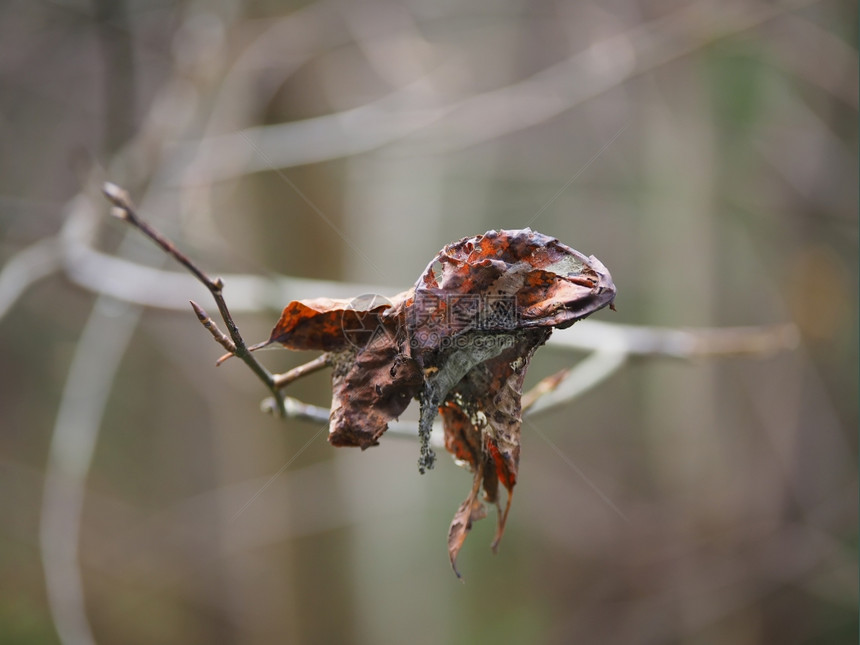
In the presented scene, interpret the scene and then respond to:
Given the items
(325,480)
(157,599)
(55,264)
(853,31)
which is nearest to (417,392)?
(55,264)

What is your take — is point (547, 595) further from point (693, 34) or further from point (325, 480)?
point (693, 34)

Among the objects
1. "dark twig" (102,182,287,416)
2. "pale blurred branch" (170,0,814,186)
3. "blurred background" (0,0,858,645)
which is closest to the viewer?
"dark twig" (102,182,287,416)

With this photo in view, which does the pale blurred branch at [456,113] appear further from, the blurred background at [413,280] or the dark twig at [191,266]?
the dark twig at [191,266]

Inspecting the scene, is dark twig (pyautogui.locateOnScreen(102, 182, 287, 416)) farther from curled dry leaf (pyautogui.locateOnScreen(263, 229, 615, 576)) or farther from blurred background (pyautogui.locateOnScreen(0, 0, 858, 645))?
blurred background (pyautogui.locateOnScreen(0, 0, 858, 645))

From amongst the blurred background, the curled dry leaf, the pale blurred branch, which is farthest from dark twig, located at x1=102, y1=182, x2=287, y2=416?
the blurred background

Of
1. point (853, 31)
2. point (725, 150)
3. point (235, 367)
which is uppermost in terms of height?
point (853, 31)

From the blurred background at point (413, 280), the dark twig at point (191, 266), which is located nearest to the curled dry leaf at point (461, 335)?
the dark twig at point (191, 266)
